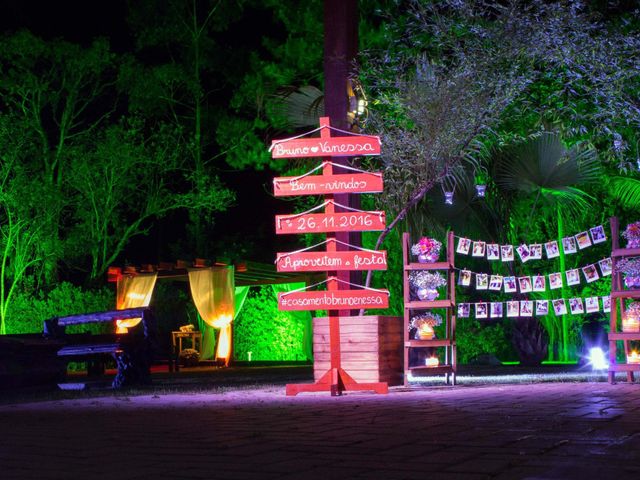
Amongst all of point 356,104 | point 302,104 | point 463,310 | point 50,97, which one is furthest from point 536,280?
point 50,97

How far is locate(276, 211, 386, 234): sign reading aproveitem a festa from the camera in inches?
325

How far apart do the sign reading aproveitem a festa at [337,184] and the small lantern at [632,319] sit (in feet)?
11.2

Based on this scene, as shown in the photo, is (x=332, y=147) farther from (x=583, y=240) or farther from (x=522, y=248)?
(x=583, y=240)

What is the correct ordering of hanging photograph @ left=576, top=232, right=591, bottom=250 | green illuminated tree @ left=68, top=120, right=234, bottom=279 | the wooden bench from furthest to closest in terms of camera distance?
green illuminated tree @ left=68, top=120, right=234, bottom=279 → hanging photograph @ left=576, top=232, right=591, bottom=250 → the wooden bench

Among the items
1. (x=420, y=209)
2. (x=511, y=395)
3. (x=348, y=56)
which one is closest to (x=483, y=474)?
(x=511, y=395)

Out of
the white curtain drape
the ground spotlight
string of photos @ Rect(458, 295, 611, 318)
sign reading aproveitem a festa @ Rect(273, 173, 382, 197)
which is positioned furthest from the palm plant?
sign reading aproveitem a festa @ Rect(273, 173, 382, 197)

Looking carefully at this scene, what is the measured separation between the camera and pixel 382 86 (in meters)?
11.9

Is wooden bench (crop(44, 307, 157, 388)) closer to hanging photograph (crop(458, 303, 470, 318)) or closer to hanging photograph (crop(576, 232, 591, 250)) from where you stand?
hanging photograph (crop(458, 303, 470, 318))

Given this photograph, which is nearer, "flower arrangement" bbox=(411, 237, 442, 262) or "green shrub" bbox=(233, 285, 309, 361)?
"flower arrangement" bbox=(411, 237, 442, 262)

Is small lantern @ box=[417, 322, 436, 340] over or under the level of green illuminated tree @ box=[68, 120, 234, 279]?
under

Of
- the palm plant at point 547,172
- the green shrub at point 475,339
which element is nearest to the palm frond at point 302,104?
Result: the palm plant at point 547,172

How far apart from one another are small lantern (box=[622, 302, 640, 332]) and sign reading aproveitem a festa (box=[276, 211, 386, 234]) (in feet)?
10.7

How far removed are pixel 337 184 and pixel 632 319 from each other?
3.77 meters

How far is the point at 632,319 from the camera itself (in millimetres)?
9766
